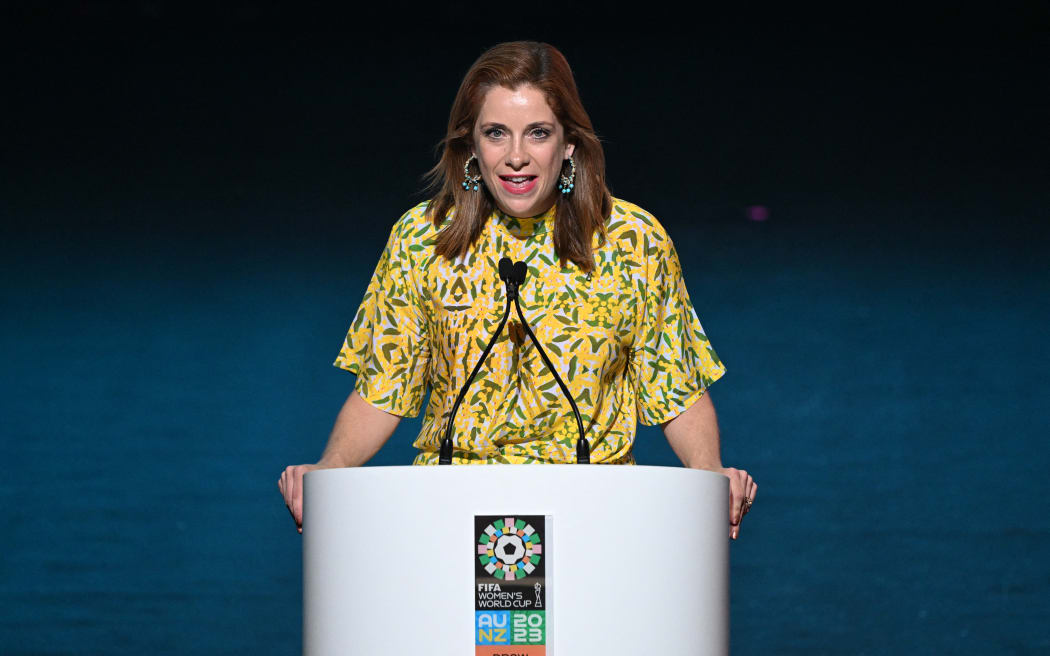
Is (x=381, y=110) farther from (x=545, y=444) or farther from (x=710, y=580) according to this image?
(x=710, y=580)

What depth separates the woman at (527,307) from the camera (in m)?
1.78

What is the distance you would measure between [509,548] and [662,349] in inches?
24.2

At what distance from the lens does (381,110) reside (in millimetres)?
3652

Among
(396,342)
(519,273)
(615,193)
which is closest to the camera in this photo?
(519,273)

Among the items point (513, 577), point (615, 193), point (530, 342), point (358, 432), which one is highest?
point (615, 193)

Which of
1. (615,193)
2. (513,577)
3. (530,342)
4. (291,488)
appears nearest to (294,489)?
(291,488)

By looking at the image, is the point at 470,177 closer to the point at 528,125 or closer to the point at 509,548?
the point at 528,125

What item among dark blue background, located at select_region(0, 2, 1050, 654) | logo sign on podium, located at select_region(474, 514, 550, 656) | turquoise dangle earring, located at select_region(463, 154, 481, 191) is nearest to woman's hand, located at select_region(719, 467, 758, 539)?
logo sign on podium, located at select_region(474, 514, 550, 656)

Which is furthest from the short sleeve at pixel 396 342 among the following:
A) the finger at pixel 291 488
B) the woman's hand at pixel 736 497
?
the woman's hand at pixel 736 497

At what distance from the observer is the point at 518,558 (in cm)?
130

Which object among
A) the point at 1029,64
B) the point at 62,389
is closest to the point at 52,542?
the point at 62,389

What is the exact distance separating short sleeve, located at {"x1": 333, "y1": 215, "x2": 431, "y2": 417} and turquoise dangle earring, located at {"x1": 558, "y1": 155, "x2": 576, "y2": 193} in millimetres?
224

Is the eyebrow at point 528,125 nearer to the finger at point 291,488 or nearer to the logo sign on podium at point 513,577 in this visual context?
the finger at point 291,488

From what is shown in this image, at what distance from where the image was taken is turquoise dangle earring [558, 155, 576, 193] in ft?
6.06
